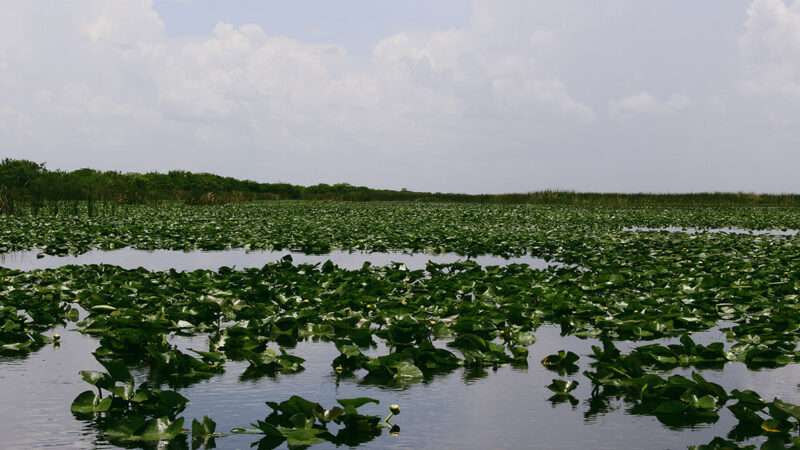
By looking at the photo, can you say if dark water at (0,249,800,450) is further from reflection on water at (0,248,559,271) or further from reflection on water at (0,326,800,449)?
reflection on water at (0,248,559,271)

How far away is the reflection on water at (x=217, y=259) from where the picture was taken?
49.2ft

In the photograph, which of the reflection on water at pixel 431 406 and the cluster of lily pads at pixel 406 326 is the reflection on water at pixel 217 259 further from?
the reflection on water at pixel 431 406

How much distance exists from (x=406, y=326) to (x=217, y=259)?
9.75 metres

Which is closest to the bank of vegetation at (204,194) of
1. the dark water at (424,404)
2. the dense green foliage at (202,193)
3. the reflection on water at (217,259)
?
the dense green foliage at (202,193)

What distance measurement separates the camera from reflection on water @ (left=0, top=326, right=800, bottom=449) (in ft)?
15.7

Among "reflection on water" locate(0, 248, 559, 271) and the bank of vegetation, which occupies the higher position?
the bank of vegetation

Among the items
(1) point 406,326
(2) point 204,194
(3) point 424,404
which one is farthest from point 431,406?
(2) point 204,194

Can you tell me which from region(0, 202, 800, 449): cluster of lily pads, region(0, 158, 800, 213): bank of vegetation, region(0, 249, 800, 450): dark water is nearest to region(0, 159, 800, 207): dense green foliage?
region(0, 158, 800, 213): bank of vegetation

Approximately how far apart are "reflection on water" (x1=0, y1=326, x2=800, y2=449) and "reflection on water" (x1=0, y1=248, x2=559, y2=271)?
808 centimetres

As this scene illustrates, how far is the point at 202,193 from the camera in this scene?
46.9m

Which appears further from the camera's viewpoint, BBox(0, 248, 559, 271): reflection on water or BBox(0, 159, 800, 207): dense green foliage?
BBox(0, 159, 800, 207): dense green foliage

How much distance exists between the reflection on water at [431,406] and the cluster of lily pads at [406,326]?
0.15 m

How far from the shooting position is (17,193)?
99.2ft

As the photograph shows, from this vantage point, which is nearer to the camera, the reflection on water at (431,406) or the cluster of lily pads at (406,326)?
the reflection on water at (431,406)
